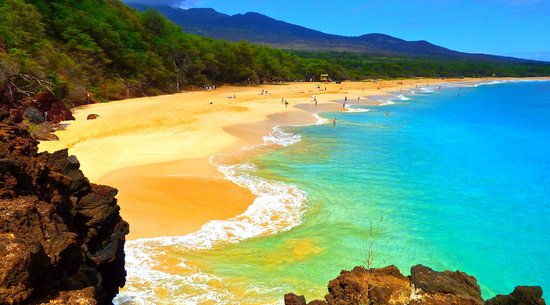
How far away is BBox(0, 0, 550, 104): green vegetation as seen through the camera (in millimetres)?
35625

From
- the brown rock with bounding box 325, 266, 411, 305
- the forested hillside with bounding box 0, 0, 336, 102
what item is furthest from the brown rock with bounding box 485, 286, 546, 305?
the forested hillside with bounding box 0, 0, 336, 102

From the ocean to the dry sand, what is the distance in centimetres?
119

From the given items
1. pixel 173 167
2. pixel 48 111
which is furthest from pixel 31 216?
pixel 48 111

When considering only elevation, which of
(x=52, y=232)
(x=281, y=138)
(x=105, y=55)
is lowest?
(x=281, y=138)

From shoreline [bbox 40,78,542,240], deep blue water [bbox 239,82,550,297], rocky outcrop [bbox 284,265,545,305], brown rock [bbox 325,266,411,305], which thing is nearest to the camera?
rocky outcrop [bbox 284,265,545,305]

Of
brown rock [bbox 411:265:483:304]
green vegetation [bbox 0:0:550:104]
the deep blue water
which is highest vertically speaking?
green vegetation [bbox 0:0:550:104]

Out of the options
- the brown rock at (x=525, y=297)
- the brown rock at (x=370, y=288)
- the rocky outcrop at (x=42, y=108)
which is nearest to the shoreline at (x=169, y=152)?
the rocky outcrop at (x=42, y=108)

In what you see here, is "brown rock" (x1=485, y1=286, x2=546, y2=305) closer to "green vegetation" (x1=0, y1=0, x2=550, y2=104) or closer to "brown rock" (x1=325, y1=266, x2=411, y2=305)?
"brown rock" (x1=325, y1=266, x2=411, y2=305)

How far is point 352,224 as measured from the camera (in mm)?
16562

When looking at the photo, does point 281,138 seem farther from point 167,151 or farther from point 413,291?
point 413,291

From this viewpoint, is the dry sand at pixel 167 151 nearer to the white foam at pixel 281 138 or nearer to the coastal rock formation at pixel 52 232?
the white foam at pixel 281 138

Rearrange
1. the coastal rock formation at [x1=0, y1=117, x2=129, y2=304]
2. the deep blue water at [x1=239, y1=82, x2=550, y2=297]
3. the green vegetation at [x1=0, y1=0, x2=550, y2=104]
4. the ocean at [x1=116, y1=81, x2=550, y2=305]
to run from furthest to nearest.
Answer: the green vegetation at [x1=0, y1=0, x2=550, y2=104], the deep blue water at [x1=239, y1=82, x2=550, y2=297], the ocean at [x1=116, y1=81, x2=550, y2=305], the coastal rock formation at [x1=0, y1=117, x2=129, y2=304]

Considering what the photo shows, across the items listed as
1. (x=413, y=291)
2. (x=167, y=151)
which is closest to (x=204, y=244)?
(x=413, y=291)

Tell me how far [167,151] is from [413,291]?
846 inches
